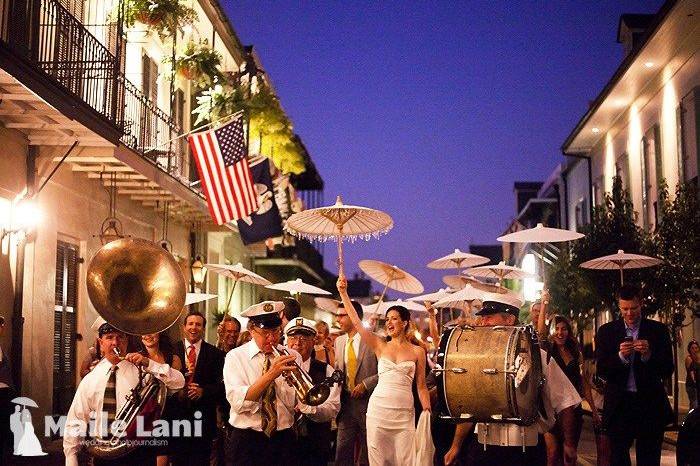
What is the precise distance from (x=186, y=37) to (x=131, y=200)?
4976 millimetres

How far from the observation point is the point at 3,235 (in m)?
12.7

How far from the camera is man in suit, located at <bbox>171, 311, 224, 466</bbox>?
9.12m

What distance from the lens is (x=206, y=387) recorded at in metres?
9.55

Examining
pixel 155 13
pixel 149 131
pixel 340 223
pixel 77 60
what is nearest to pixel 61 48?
pixel 77 60

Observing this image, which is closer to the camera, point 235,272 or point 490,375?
point 490,375

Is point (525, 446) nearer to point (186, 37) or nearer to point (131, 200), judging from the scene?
point (131, 200)

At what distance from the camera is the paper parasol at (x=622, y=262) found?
13840 mm

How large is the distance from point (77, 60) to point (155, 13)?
12.5 ft

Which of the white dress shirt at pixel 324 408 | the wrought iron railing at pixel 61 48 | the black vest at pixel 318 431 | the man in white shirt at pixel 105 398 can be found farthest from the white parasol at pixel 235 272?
the man in white shirt at pixel 105 398

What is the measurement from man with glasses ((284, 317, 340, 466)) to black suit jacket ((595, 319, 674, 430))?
2.43 m

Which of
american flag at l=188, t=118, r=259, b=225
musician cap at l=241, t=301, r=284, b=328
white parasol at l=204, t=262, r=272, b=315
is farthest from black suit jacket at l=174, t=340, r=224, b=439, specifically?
american flag at l=188, t=118, r=259, b=225

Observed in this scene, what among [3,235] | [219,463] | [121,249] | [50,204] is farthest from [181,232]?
[121,249]

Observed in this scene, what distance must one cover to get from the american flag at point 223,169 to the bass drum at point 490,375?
940 centimetres

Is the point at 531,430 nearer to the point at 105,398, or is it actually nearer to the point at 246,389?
the point at 246,389
